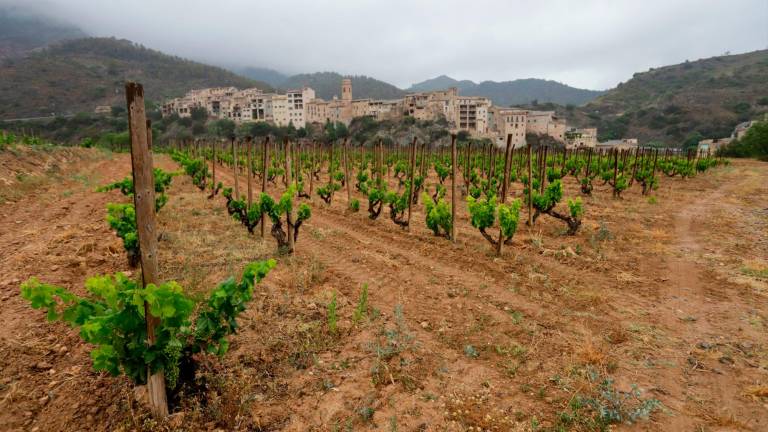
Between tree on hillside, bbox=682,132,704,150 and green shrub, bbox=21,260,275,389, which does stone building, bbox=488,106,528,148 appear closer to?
tree on hillside, bbox=682,132,704,150

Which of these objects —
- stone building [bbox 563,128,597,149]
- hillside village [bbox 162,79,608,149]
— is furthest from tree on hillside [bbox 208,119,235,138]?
stone building [bbox 563,128,597,149]

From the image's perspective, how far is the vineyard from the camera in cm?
330

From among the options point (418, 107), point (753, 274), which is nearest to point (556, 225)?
point (753, 274)

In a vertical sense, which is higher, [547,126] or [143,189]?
[547,126]

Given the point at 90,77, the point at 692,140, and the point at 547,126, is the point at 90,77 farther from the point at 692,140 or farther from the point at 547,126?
the point at 692,140

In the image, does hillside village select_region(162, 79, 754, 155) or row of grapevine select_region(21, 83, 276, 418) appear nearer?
row of grapevine select_region(21, 83, 276, 418)

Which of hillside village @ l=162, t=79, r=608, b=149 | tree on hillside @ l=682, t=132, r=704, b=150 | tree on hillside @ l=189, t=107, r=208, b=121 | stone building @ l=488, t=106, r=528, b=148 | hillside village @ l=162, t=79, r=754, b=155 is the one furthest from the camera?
tree on hillside @ l=189, t=107, r=208, b=121

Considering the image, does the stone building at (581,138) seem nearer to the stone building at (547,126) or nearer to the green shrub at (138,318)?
the stone building at (547,126)

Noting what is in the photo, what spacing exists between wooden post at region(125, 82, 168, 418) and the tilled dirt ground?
114 cm

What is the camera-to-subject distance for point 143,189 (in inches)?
121

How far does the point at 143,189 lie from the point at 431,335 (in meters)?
3.63

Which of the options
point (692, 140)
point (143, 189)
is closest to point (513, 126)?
point (692, 140)

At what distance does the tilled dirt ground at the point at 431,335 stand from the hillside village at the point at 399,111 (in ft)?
247

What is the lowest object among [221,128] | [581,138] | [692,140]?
[692,140]
